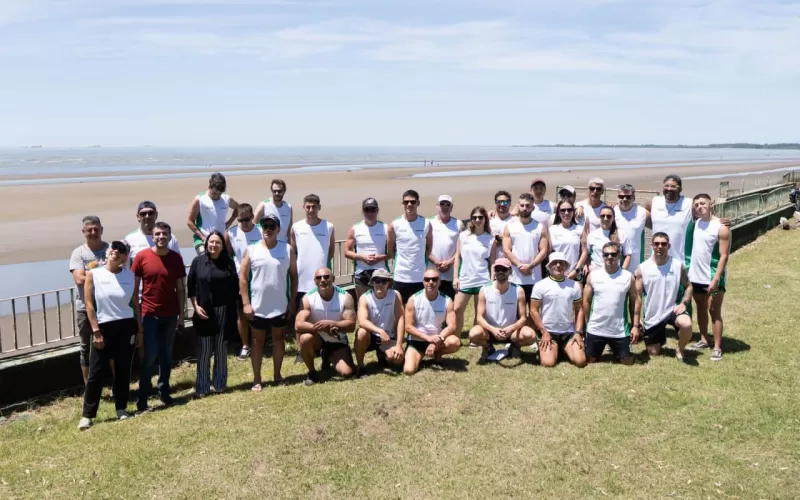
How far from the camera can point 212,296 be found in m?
6.61

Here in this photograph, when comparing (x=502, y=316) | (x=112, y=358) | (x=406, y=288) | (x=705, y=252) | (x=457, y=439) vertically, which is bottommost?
(x=457, y=439)

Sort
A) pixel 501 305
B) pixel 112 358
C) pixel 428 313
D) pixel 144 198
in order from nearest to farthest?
pixel 112 358 < pixel 428 313 < pixel 501 305 < pixel 144 198

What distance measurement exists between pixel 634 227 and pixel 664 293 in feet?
3.08

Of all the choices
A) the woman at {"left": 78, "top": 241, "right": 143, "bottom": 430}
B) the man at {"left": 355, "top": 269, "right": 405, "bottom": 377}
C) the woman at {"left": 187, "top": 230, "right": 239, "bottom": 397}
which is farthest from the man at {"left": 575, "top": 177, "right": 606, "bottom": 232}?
the woman at {"left": 78, "top": 241, "right": 143, "bottom": 430}

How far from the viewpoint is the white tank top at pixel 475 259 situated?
7699 mm

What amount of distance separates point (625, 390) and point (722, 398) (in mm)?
853

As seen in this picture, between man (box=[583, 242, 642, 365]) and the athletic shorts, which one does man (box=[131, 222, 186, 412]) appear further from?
man (box=[583, 242, 642, 365])

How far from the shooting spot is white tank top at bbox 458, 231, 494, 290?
7699 millimetres

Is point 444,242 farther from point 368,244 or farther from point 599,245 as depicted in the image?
point 599,245

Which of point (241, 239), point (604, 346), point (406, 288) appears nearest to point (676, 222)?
point (604, 346)

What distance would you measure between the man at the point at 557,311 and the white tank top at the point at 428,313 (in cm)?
104

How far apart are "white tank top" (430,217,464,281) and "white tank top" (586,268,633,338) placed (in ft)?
5.55

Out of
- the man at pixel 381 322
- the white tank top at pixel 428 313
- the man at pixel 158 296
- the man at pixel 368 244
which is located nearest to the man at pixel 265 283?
the man at pixel 158 296

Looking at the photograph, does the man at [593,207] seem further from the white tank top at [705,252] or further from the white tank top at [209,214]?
the white tank top at [209,214]
